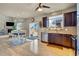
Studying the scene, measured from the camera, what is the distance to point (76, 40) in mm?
1928

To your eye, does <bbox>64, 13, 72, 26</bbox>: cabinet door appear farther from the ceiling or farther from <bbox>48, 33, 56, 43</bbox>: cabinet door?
<bbox>48, 33, 56, 43</bbox>: cabinet door

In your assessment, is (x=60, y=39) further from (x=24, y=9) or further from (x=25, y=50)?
(x=24, y=9)

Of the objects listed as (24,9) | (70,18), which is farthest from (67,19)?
(24,9)

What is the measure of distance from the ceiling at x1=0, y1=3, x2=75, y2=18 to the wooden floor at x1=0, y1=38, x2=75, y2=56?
1.47ft

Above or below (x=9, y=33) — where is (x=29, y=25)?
above

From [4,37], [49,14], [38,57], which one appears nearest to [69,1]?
[49,14]

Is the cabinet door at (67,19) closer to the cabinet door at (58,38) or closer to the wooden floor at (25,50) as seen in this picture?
the cabinet door at (58,38)

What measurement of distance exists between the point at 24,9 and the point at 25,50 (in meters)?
0.67

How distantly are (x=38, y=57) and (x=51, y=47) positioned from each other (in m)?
0.28

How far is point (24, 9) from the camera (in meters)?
1.99

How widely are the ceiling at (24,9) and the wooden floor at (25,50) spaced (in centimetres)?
45

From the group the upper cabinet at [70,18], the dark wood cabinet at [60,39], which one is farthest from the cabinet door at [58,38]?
the upper cabinet at [70,18]

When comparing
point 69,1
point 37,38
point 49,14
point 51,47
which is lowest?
point 51,47

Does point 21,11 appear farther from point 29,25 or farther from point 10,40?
point 10,40
